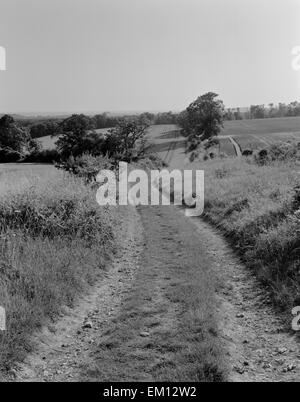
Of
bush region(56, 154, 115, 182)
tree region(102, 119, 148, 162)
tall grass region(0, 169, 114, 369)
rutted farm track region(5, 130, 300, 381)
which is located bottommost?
rutted farm track region(5, 130, 300, 381)

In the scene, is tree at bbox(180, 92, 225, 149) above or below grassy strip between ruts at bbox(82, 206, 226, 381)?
above

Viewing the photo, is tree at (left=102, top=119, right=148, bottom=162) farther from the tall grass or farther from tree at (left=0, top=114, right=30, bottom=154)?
the tall grass

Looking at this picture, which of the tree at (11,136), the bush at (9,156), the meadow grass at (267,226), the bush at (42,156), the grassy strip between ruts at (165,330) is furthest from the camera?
the tree at (11,136)

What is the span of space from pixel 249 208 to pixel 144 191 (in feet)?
46.1

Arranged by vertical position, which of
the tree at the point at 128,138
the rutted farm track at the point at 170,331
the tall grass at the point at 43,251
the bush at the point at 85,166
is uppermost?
the tree at the point at 128,138

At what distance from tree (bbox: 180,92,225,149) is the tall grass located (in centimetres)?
7427

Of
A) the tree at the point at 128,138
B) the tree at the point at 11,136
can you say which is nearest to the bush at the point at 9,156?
the tree at the point at 11,136

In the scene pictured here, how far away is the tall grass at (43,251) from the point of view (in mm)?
6418

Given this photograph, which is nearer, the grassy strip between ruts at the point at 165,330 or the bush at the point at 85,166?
the grassy strip between ruts at the point at 165,330

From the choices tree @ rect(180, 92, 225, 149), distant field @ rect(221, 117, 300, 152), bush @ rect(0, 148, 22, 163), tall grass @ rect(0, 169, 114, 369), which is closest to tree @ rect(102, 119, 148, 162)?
tree @ rect(180, 92, 225, 149)

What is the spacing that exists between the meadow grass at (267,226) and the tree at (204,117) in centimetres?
6793

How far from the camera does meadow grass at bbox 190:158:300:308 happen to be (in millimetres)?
8023

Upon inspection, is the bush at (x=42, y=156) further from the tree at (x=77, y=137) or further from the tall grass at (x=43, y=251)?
the tall grass at (x=43, y=251)
